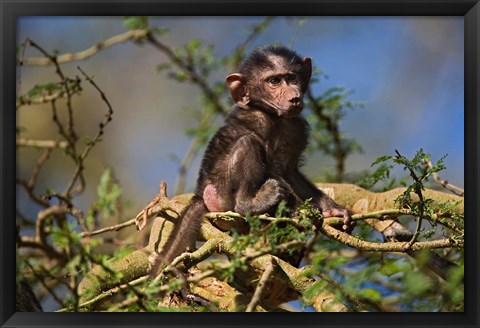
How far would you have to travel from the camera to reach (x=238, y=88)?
639 centimetres

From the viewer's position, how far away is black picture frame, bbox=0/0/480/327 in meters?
4.96

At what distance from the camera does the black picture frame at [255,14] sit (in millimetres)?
4957

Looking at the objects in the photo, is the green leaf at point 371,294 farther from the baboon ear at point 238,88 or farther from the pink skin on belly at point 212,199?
the baboon ear at point 238,88

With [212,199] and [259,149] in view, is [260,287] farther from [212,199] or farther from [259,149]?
[259,149]

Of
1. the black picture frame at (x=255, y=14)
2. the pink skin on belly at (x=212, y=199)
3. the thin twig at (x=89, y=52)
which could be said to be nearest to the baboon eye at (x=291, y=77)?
the pink skin on belly at (x=212, y=199)

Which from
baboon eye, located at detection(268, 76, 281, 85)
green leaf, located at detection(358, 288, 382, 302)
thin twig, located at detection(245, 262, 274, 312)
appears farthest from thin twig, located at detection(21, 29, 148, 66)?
green leaf, located at detection(358, 288, 382, 302)

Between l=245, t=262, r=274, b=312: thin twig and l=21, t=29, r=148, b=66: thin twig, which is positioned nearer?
l=245, t=262, r=274, b=312: thin twig

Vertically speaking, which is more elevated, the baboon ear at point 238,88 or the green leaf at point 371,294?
the baboon ear at point 238,88

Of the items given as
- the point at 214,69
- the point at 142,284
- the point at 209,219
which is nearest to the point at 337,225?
the point at 209,219

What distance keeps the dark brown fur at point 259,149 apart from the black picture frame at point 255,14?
3.51 feet

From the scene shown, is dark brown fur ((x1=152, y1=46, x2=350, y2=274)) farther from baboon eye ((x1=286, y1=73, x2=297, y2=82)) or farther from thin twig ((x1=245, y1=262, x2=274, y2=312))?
thin twig ((x1=245, y1=262, x2=274, y2=312))

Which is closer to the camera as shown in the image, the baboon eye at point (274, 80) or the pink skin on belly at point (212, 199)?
the pink skin on belly at point (212, 199)

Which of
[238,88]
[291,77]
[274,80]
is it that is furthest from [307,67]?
[238,88]

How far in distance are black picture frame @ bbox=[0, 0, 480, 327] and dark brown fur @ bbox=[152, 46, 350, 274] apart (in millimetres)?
1069
